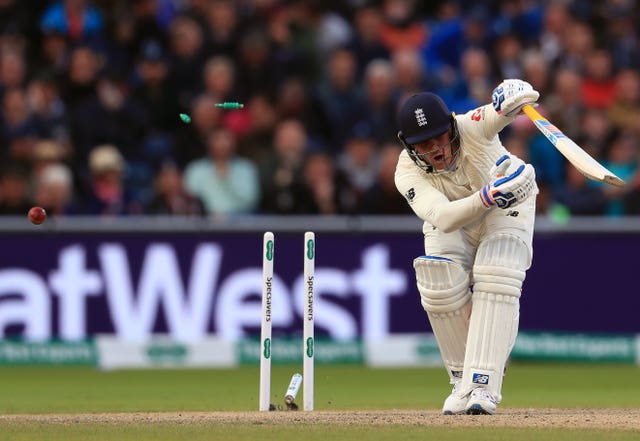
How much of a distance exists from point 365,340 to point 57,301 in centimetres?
285

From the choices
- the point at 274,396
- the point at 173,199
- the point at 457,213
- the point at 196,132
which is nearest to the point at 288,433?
the point at 457,213

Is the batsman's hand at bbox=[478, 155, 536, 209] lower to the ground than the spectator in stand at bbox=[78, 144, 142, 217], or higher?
lower

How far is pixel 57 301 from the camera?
43.9 ft

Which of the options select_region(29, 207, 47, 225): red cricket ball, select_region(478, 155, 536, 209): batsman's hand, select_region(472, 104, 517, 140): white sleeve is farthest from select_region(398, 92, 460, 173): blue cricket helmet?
select_region(29, 207, 47, 225): red cricket ball

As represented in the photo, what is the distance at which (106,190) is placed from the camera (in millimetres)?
13891

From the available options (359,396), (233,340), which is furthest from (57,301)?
(359,396)

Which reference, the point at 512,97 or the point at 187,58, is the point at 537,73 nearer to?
the point at 187,58

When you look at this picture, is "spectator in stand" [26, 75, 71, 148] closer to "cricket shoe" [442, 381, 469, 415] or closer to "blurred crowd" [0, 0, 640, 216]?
"blurred crowd" [0, 0, 640, 216]

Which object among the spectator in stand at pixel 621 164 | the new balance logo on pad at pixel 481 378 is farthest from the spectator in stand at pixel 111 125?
the new balance logo on pad at pixel 481 378

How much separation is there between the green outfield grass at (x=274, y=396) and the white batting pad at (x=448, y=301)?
88 centimetres

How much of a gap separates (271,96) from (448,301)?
6.91 meters

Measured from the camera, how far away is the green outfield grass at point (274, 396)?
7617 millimetres

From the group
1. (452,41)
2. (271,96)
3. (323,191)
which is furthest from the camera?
(452,41)

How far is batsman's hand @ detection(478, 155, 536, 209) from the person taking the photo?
8.20 meters
